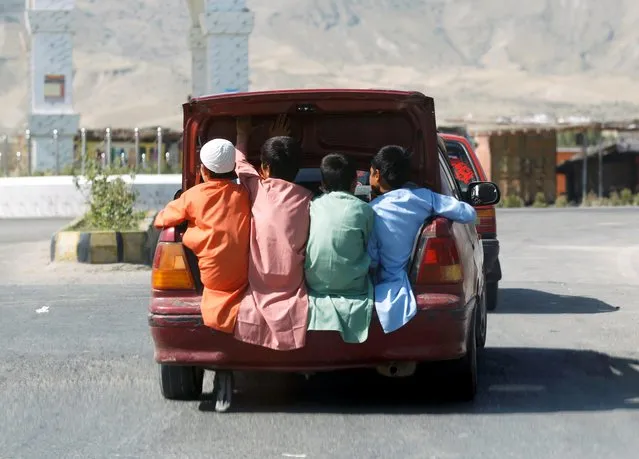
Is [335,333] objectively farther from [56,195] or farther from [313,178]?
[56,195]

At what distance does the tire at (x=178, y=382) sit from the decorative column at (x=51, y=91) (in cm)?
2924

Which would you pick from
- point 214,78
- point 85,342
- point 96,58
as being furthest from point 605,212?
point 96,58

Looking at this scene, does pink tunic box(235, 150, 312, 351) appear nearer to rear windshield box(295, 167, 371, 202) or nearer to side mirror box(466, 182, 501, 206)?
rear windshield box(295, 167, 371, 202)

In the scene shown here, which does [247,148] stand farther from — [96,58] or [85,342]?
[96,58]

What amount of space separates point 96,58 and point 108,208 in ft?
510

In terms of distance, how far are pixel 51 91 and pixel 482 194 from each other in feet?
94.5

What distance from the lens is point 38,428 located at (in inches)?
319

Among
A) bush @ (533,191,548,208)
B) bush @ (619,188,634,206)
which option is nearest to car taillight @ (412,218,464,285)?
bush @ (533,191,548,208)

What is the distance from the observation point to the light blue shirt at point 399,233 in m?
8.36

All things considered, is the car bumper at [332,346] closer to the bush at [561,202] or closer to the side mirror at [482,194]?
the side mirror at [482,194]

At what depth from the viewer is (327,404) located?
29.0ft

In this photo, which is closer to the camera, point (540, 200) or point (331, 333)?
point (331, 333)

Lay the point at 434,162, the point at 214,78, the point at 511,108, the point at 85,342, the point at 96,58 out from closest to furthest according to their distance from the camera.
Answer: the point at 434,162 → the point at 85,342 → the point at 214,78 → the point at 511,108 → the point at 96,58

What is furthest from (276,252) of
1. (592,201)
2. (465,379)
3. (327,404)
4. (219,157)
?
(592,201)
